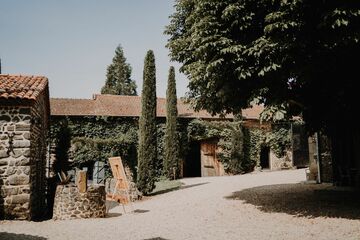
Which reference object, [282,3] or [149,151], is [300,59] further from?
[149,151]

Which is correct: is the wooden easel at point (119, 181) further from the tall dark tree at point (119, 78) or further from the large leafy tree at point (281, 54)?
the tall dark tree at point (119, 78)

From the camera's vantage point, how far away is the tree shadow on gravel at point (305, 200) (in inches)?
347

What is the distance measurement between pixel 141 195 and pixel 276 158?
44.7 feet

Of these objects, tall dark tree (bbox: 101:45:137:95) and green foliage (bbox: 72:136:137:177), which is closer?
green foliage (bbox: 72:136:137:177)

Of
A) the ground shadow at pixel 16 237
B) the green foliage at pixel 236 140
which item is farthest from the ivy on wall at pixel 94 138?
the ground shadow at pixel 16 237

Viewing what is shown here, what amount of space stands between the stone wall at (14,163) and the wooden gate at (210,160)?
14.9 meters

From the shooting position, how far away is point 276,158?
81.3 feet

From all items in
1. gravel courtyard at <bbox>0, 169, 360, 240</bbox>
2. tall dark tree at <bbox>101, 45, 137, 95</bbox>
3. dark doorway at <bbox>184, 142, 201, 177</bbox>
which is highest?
tall dark tree at <bbox>101, 45, 137, 95</bbox>

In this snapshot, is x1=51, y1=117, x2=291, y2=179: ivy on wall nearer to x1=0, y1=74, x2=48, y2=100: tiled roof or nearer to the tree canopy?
x1=0, y1=74, x2=48, y2=100: tiled roof

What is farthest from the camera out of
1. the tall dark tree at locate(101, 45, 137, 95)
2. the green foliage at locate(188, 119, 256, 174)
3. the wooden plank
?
the tall dark tree at locate(101, 45, 137, 95)

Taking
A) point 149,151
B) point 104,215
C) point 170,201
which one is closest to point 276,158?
point 149,151

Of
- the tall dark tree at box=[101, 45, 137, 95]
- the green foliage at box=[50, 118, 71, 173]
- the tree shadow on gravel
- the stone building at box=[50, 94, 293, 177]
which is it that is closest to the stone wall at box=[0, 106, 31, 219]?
the tree shadow on gravel

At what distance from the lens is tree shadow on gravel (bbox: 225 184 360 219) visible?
8.82 m

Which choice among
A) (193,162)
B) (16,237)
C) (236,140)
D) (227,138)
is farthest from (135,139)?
(16,237)
